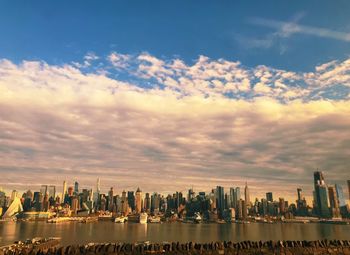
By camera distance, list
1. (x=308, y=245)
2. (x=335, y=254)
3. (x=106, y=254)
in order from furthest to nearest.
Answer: (x=308, y=245), (x=335, y=254), (x=106, y=254)

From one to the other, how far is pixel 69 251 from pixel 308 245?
5882 cm

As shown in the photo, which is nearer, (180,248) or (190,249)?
(190,249)

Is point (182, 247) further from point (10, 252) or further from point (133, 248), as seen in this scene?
point (10, 252)

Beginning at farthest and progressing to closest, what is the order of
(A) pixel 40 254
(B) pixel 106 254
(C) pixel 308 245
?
(C) pixel 308 245, (B) pixel 106 254, (A) pixel 40 254

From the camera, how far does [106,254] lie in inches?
2446

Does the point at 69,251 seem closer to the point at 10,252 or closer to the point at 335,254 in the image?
the point at 10,252

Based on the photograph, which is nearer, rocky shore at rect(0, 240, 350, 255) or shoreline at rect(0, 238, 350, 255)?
rocky shore at rect(0, 240, 350, 255)

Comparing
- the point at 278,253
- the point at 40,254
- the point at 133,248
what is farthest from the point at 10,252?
the point at 278,253

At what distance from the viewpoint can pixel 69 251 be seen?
200ft

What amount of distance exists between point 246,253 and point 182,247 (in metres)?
14.3

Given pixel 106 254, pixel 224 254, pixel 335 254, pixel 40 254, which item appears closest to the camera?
pixel 40 254

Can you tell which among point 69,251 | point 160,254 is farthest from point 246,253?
point 69,251

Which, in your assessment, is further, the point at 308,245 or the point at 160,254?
the point at 308,245

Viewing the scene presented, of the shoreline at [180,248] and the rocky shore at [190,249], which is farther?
the shoreline at [180,248]
